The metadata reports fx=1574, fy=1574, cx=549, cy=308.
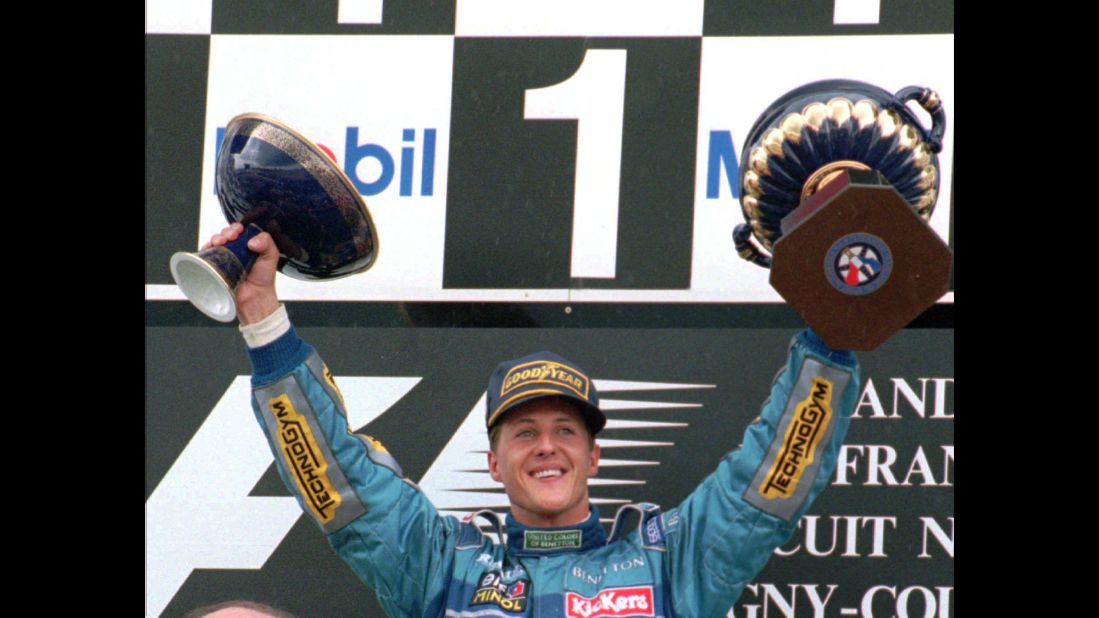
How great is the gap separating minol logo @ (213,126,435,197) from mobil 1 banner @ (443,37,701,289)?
0.07m

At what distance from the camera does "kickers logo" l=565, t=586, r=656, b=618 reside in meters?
3.33

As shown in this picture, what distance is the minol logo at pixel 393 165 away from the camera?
419cm

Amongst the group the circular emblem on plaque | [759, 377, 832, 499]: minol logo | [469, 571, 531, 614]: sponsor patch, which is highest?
the circular emblem on plaque

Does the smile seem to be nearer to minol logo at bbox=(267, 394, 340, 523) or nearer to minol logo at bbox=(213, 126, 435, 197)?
minol logo at bbox=(267, 394, 340, 523)

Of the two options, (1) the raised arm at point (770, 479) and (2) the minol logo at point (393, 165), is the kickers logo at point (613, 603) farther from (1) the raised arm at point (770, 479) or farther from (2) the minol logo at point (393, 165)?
(2) the minol logo at point (393, 165)

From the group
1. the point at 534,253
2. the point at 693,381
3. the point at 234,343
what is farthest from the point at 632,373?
the point at 234,343

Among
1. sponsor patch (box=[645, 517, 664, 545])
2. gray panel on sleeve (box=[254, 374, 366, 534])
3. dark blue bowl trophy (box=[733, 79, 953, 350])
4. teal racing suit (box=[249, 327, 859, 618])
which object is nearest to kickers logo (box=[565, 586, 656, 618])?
teal racing suit (box=[249, 327, 859, 618])

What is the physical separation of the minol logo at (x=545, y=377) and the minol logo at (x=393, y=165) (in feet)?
2.64

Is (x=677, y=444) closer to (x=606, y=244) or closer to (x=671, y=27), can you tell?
(x=606, y=244)

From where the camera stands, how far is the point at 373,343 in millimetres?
4172

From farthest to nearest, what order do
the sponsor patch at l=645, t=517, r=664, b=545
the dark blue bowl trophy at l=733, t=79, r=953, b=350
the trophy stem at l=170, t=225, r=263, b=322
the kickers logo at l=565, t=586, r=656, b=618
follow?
the sponsor patch at l=645, t=517, r=664, b=545 → the kickers logo at l=565, t=586, r=656, b=618 → the trophy stem at l=170, t=225, r=263, b=322 → the dark blue bowl trophy at l=733, t=79, r=953, b=350

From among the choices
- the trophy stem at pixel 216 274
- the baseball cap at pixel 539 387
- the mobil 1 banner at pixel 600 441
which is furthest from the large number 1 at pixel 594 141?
the trophy stem at pixel 216 274

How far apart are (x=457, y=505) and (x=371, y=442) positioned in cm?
61

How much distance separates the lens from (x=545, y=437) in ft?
11.5
